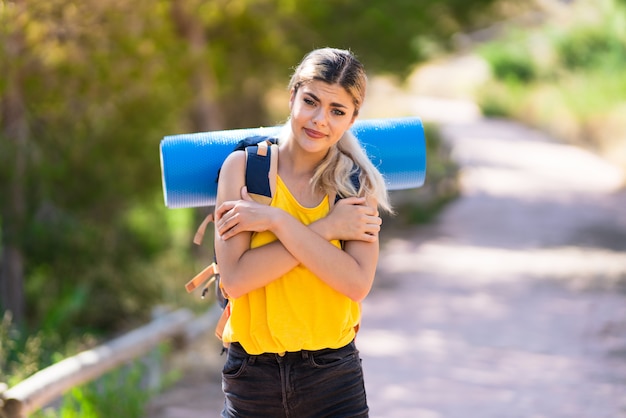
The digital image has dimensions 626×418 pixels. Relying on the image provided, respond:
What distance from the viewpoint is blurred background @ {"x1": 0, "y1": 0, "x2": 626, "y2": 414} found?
727 centimetres

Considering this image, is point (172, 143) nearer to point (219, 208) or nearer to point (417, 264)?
point (219, 208)

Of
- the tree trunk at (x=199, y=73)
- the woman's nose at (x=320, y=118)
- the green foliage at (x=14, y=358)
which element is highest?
the tree trunk at (x=199, y=73)

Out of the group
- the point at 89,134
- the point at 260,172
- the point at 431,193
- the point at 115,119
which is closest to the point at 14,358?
the point at 89,134

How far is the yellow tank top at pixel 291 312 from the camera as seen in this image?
248 centimetres

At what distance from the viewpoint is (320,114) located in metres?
2.50

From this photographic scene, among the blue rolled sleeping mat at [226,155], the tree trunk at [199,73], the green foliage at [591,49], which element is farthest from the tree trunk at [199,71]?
the green foliage at [591,49]

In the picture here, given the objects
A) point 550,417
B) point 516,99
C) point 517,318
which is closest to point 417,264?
point 517,318

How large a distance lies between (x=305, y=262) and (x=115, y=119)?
6.13m

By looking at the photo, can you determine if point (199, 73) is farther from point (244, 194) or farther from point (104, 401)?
point (244, 194)

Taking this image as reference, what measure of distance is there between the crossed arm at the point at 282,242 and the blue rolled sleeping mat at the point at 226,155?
0.10 m

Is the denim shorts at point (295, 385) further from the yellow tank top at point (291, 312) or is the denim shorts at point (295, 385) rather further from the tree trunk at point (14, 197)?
the tree trunk at point (14, 197)

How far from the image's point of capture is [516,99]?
29.3 meters

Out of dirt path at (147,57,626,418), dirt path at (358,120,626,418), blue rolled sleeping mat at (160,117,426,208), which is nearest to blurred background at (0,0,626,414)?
dirt path at (147,57,626,418)

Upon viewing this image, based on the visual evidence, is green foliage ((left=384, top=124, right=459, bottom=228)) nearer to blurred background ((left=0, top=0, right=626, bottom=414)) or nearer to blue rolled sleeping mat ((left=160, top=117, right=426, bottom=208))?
blurred background ((left=0, top=0, right=626, bottom=414))
